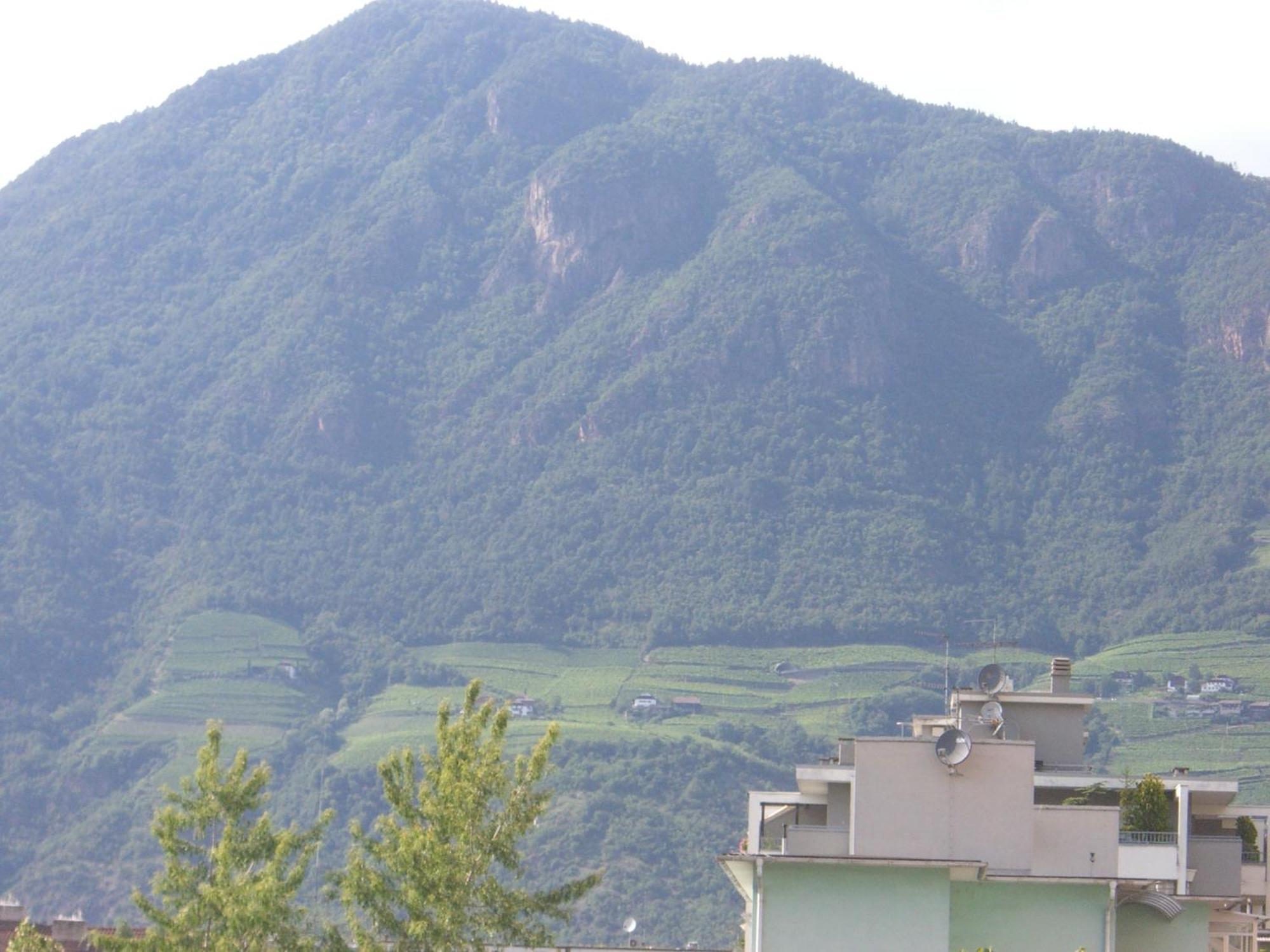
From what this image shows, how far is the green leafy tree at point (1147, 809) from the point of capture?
147ft

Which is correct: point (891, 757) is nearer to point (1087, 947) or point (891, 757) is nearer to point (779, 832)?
point (1087, 947)

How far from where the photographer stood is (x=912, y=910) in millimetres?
31266

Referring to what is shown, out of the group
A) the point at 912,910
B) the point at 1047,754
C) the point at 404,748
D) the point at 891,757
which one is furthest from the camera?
the point at 1047,754

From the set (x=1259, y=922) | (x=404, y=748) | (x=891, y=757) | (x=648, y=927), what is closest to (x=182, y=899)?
(x=404, y=748)

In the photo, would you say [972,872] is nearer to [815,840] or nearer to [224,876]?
[815,840]

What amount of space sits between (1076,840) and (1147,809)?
8.64 m

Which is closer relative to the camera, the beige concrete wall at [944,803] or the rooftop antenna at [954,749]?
the beige concrete wall at [944,803]

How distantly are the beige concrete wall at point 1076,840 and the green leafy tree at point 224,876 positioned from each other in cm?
1072

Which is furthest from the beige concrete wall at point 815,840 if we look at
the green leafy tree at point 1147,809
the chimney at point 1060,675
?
the chimney at point 1060,675

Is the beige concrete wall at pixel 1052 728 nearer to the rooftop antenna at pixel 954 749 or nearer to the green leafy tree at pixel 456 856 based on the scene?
the green leafy tree at pixel 456 856

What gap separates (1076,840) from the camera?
36688mm

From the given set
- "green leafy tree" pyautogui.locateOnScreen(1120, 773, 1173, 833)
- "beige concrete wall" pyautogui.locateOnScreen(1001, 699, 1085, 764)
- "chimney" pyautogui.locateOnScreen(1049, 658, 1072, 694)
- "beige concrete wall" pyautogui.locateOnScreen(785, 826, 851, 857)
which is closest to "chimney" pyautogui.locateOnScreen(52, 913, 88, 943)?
"chimney" pyautogui.locateOnScreen(1049, 658, 1072, 694)

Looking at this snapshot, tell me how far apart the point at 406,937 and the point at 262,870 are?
2494mm

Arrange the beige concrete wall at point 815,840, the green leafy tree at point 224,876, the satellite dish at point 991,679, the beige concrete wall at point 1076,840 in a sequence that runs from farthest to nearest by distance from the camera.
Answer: the satellite dish at point 991,679 → the beige concrete wall at point 815,840 → the green leafy tree at point 224,876 → the beige concrete wall at point 1076,840
